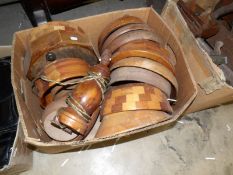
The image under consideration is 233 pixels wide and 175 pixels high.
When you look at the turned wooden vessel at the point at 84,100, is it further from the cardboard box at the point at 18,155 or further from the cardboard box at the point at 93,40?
the cardboard box at the point at 18,155

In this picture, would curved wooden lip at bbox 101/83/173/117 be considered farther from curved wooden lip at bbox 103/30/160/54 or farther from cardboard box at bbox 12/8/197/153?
curved wooden lip at bbox 103/30/160/54

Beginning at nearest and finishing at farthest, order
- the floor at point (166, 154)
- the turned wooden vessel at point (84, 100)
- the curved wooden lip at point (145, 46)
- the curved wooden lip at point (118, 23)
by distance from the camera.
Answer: the turned wooden vessel at point (84, 100) < the curved wooden lip at point (145, 46) < the curved wooden lip at point (118, 23) < the floor at point (166, 154)

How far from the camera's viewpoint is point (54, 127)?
1003 mm

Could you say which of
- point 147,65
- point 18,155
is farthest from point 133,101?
point 18,155

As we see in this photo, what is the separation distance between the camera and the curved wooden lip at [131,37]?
3.42ft

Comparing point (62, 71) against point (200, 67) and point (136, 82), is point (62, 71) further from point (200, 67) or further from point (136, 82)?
point (200, 67)

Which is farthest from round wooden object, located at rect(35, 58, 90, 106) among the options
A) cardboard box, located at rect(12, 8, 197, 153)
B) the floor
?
the floor

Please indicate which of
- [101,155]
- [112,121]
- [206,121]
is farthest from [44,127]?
[206,121]

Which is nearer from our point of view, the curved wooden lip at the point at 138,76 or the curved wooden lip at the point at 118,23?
the curved wooden lip at the point at 138,76

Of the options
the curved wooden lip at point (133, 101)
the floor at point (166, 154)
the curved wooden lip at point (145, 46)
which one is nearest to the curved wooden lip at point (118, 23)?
the curved wooden lip at point (145, 46)

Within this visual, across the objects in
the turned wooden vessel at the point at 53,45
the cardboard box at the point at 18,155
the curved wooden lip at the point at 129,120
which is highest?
the turned wooden vessel at the point at 53,45

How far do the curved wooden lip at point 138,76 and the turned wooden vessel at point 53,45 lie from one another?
7.3 inches

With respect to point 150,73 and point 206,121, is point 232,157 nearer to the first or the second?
point 206,121

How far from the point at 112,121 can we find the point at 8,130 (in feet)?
1.31
